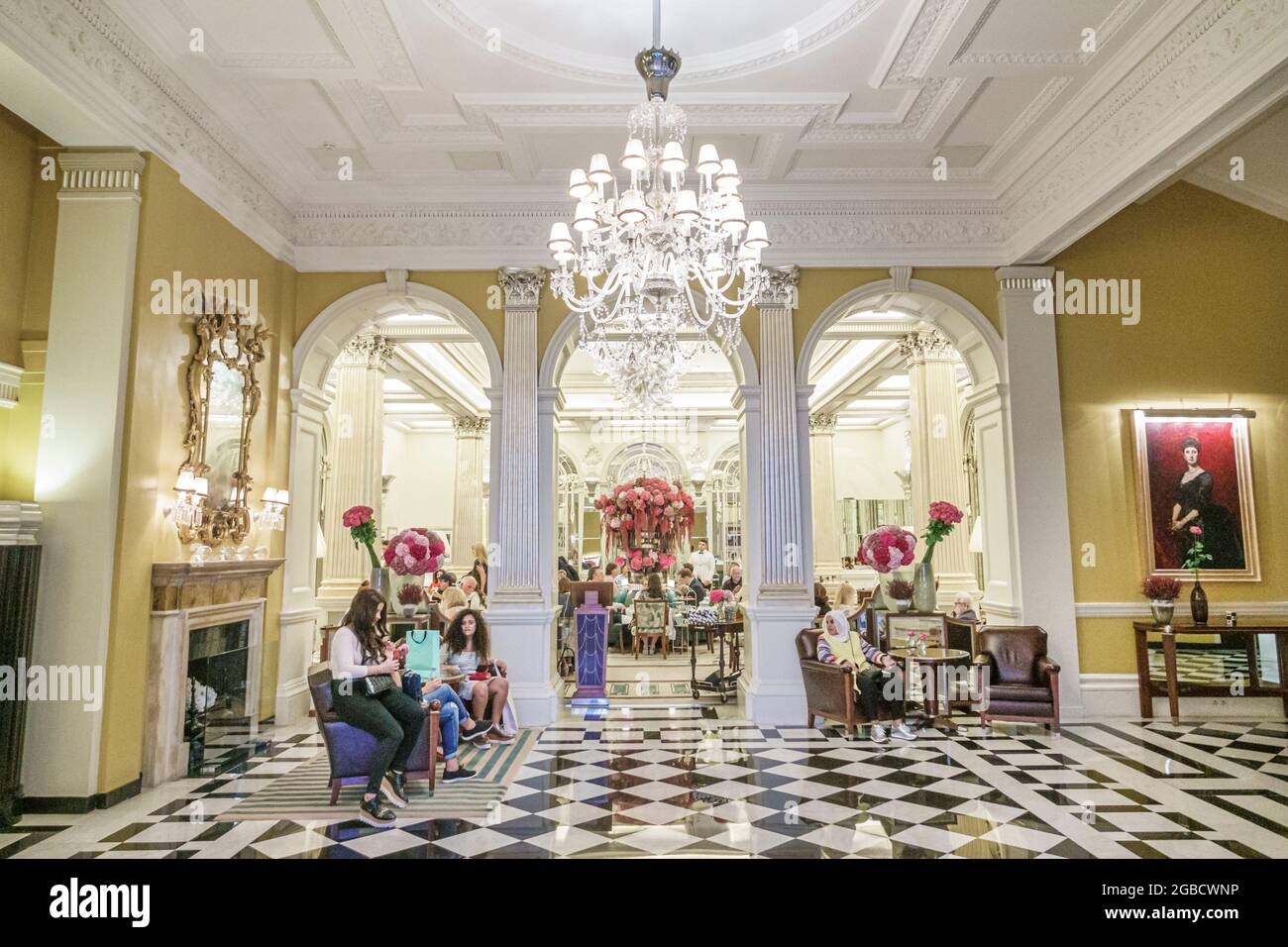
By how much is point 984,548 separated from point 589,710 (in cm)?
472

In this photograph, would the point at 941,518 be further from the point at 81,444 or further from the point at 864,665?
the point at 81,444

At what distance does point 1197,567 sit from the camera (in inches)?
280

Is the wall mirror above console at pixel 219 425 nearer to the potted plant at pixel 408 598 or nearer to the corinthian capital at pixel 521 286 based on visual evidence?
the potted plant at pixel 408 598

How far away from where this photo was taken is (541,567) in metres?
7.46

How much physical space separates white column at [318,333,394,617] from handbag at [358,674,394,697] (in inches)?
195

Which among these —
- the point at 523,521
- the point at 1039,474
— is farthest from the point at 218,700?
the point at 1039,474

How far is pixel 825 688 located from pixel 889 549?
5.37ft

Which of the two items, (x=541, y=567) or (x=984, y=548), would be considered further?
(x=984, y=548)

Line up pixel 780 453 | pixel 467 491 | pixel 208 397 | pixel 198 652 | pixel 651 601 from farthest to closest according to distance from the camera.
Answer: pixel 467 491
pixel 651 601
pixel 780 453
pixel 208 397
pixel 198 652

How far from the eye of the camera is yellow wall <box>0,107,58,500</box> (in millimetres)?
4891

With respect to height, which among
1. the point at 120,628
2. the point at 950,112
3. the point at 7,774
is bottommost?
the point at 7,774

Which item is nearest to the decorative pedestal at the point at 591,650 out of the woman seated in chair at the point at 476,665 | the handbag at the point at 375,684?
Answer: the woman seated in chair at the point at 476,665

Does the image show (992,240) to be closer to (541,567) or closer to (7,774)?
(541,567)

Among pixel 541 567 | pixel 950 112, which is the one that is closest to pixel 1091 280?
pixel 950 112
